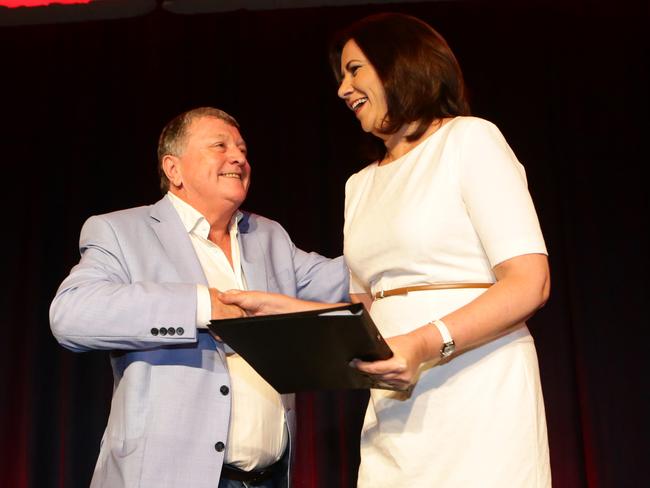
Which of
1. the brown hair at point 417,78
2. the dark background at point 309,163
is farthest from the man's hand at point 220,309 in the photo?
the dark background at point 309,163

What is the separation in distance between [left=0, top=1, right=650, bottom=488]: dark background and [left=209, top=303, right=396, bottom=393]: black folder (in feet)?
7.18

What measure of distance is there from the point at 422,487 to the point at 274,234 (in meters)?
1.16

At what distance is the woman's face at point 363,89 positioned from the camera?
5.57 feet

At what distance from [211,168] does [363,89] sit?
2.51ft

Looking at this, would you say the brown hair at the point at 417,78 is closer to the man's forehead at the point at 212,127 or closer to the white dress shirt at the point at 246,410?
the white dress shirt at the point at 246,410

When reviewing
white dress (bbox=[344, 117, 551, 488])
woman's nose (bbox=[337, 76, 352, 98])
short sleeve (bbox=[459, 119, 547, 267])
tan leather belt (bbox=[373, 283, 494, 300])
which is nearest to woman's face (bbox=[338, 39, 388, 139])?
woman's nose (bbox=[337, 76, 352, 98])

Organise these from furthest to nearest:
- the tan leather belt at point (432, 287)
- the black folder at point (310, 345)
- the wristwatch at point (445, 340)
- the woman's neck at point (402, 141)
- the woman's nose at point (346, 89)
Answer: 1. the woman's nose at point (346, 89)
2. the woman's neck at point (402, 141)
3. the tan leather belt at point (432, 287)
4. the wristwatch at point (445, 340)
5. the black folder at point (310, 345)

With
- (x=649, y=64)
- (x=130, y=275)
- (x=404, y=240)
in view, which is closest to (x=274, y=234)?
(x=130, y=275)

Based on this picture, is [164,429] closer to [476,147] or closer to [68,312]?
[68,312]

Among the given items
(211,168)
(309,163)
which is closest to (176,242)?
(211,168)

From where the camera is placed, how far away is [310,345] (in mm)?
1336

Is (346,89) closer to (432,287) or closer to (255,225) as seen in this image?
(432,287)

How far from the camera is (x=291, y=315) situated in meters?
1.26

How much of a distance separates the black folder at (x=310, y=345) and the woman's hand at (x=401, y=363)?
0.04ft
